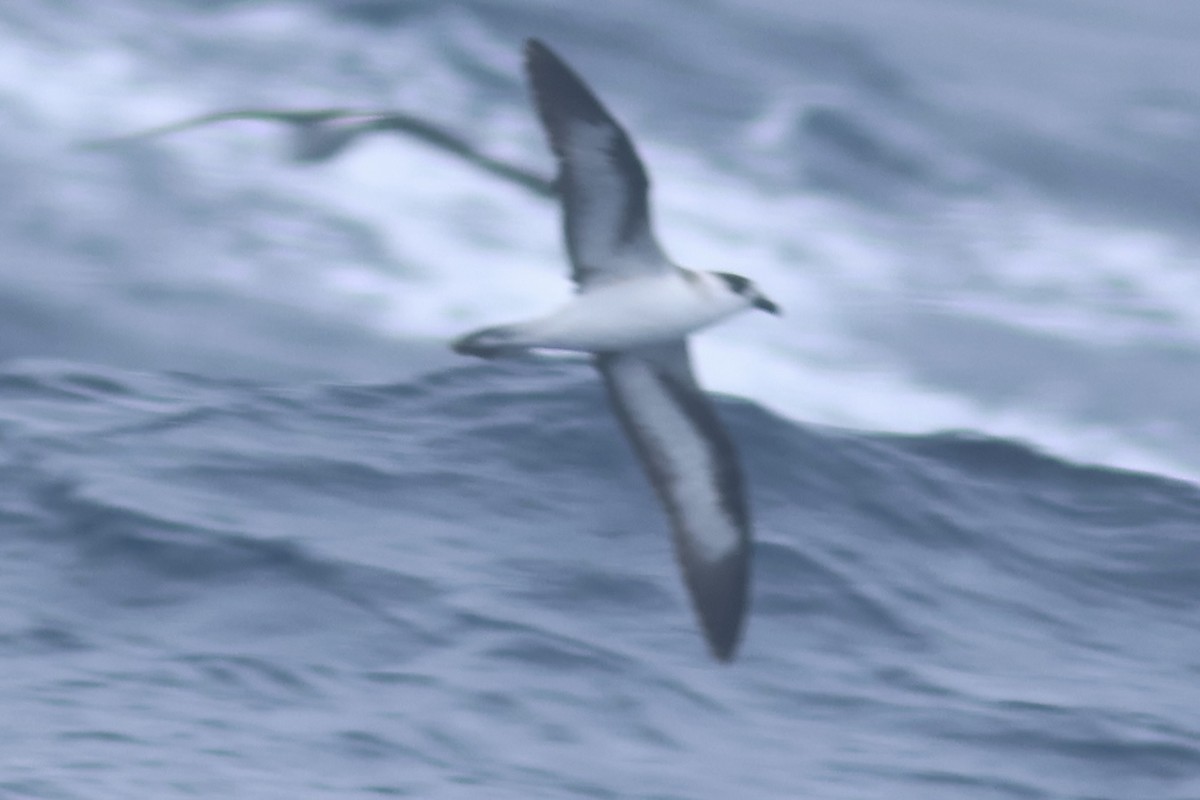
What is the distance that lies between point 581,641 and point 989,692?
2018 mm

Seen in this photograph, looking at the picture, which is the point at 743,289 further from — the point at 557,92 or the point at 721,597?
the point at 557,92

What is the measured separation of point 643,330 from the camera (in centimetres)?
785

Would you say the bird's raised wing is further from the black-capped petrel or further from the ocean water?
the black-capped petrel

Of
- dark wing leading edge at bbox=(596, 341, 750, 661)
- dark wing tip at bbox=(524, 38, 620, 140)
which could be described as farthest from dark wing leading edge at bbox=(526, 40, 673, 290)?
dark wing leading edge at bbox=(596, 341, 750, 661)

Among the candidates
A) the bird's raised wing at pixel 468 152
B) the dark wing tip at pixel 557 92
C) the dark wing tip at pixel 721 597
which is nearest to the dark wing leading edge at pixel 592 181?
the dark wing tip at pixel 557 92

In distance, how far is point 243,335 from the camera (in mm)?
15789

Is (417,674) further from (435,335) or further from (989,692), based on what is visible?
(435,335)

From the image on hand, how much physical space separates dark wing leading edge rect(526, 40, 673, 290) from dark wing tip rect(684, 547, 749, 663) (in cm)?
123

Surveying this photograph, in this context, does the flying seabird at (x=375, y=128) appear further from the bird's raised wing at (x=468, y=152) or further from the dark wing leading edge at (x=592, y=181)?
the dark wing leading edge at (x=592, y=181)

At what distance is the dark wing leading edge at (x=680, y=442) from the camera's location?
8.41 meters

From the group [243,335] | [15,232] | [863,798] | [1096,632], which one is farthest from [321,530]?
[15,232]

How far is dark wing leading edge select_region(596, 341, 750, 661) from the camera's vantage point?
8414 millimetres

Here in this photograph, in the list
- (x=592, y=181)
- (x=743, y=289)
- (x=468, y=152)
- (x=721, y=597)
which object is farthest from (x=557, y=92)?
(x=468, y=152)

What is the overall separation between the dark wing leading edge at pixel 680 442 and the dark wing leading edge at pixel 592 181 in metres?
0.75
